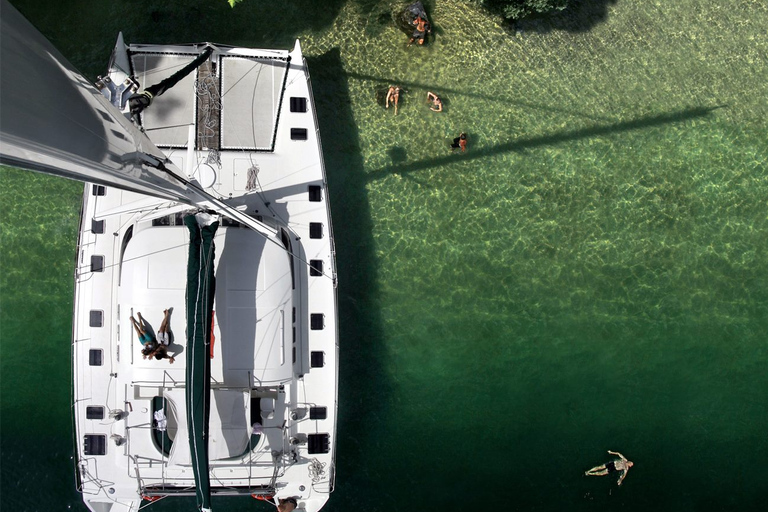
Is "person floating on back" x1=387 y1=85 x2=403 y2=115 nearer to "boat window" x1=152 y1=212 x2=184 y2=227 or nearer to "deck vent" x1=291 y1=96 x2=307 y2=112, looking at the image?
"deck vent" x1=291 y1=96 x2=307 y2=112

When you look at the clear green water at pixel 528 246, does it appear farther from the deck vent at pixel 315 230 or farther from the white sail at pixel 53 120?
the white sail at pixel 53 120

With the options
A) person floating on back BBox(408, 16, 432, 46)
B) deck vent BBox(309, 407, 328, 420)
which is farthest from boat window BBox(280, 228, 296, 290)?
person floating on back BBox(408, 16, 432, 46)

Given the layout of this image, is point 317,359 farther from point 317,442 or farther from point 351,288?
point 351,288

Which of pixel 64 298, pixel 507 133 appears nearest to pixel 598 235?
pixel 507 133

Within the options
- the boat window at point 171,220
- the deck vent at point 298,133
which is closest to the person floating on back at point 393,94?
the deck vent at point 298,133

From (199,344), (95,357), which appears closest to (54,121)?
(199,344)

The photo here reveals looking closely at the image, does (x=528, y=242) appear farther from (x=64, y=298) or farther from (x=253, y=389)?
(x=64, y=298)
